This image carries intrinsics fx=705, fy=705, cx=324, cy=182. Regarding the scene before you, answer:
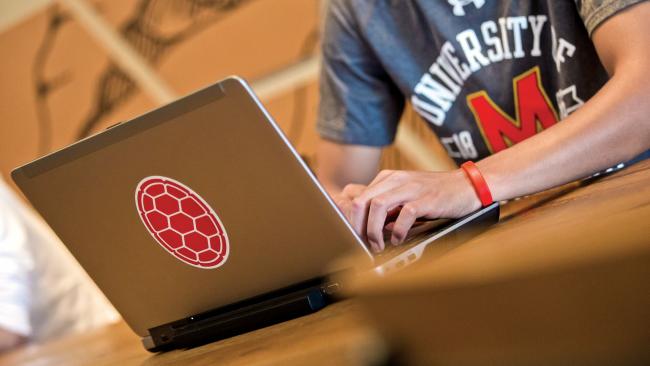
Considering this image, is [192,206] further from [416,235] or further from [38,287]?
[38,287]

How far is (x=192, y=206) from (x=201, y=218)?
0.01m

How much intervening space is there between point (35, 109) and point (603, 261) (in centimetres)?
301

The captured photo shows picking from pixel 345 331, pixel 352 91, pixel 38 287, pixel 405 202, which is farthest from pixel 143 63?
pixel 345 331

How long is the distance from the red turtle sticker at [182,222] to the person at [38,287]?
3.26 feet

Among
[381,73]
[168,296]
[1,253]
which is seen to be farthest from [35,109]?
[168,296]

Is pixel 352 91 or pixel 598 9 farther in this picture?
pixel 352 91

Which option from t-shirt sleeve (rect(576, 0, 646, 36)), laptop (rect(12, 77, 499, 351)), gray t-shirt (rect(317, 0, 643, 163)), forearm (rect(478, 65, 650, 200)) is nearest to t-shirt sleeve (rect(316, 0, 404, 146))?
gray t-shirt (rect(317, 0, 643, 163))

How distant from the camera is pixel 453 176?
2.63 feet

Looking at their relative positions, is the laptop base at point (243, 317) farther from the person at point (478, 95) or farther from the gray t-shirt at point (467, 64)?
the gray t-shirt at point (467, 64)

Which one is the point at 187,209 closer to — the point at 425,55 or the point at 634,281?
the point at 634,281

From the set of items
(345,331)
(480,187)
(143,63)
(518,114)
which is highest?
(143,63)

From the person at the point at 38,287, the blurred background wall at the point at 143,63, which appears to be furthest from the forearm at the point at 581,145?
the blurred background wall at the point at 143,63

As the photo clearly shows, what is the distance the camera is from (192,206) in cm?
64

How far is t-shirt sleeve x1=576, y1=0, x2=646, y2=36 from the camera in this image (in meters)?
0.93
